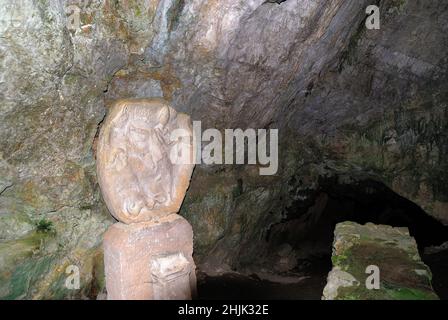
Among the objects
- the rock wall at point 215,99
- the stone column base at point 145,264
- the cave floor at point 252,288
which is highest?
the rock wall at point 215,99

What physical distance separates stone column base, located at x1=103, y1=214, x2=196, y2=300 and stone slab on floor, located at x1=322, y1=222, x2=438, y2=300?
65.7 inches

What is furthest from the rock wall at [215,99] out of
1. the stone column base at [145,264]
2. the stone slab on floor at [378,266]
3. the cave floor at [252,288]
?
the stone slab on floor at [378,266]

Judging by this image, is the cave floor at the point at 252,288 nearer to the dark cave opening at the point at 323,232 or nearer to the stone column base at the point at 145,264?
the dark cave opening at the point at 323,232

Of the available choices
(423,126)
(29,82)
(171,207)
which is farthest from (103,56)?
(423,126)

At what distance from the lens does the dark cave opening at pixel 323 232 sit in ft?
22.4

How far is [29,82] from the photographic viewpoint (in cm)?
356

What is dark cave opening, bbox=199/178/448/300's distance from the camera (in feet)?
22.4

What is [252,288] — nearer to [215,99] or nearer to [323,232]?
[215,99]

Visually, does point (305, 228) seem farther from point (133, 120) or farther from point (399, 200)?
point (133, 120)

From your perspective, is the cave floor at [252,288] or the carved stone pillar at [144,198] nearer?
the carved stone pillar at [144,198]

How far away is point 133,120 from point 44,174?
3.81 ft

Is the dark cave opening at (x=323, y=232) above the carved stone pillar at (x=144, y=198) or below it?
below

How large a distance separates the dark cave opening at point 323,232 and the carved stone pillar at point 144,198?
2413 mm

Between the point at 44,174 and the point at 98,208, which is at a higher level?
the point at 44,174
